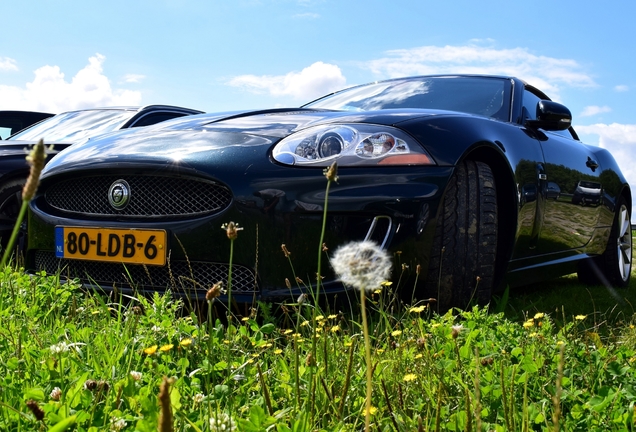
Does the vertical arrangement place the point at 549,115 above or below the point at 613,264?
above

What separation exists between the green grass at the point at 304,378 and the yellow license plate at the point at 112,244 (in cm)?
35

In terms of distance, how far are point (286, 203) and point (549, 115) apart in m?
2.02

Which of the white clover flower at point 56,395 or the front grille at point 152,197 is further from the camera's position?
the front grille at point 152,197

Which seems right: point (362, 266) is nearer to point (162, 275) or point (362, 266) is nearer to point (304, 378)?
point (304, 378)

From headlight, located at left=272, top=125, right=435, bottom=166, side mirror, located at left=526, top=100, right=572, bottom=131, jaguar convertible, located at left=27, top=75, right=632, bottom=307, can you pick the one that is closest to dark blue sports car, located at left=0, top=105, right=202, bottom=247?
jaguar convertible, located at left=27, top=75, right=632, bottom=307

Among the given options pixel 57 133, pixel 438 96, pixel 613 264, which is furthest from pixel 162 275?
pixel 613 264

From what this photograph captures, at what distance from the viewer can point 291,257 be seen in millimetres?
2445

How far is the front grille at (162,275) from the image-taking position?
2.54 meters

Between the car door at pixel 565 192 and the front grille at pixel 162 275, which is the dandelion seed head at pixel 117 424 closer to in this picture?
the front grille at pixel 162 275

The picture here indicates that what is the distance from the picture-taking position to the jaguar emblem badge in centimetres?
274

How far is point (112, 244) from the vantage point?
2730 millimetres

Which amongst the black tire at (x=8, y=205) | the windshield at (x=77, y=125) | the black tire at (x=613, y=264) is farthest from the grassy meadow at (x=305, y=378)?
the windshield at (x=77, y=125)

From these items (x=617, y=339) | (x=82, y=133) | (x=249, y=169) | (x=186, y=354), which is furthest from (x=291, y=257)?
(x=82, y=133)

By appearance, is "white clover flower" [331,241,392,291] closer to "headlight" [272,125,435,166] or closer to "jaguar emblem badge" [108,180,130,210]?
"headlight" [272,125,435,166]
